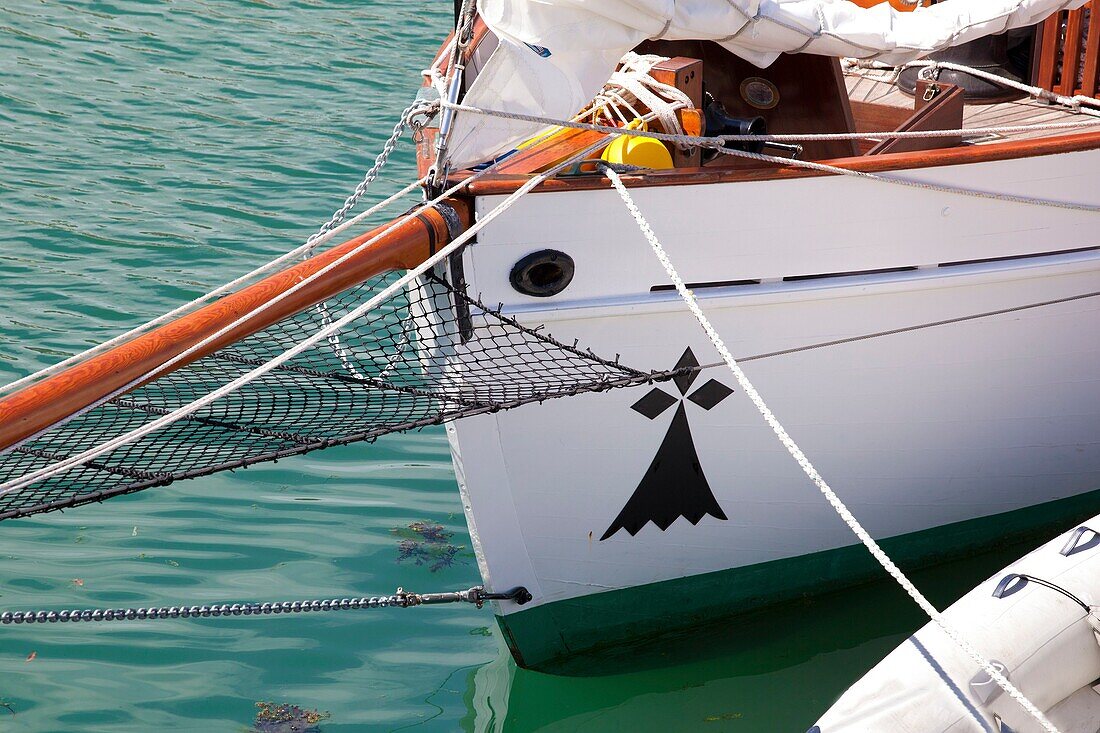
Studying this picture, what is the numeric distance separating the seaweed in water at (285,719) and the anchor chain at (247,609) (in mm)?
400

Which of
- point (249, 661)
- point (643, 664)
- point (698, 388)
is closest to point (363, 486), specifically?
point (249, 661)

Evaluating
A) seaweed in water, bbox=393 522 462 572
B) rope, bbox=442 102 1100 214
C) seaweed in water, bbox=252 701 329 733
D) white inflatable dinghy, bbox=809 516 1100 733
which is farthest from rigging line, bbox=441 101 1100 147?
seaweed in water, bbox=252 701 329 733

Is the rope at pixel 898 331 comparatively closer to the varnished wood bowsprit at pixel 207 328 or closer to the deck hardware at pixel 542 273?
the deck hardware at pixel 542 273

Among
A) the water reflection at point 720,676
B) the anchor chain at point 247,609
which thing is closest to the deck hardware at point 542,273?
the anchor chain at point 247,609

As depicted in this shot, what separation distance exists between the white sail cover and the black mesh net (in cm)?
52

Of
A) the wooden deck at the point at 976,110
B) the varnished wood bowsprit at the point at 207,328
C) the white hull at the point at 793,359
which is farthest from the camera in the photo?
the wooden deck at the point at 976,110

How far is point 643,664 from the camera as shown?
13.6 ft

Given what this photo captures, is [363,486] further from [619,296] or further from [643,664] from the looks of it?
[619,296]

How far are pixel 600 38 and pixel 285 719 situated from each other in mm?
2346

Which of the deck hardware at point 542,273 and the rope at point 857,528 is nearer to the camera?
the rope at point 857,528

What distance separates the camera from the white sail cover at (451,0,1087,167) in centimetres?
300

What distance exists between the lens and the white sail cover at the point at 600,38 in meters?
3.00

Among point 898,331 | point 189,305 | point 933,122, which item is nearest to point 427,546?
point 189,305

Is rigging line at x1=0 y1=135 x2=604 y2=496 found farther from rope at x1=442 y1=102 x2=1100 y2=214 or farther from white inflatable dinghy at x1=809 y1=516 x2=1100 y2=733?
white inflatable dinghy at x1=809 y1=516 x2=1100 y2=733
